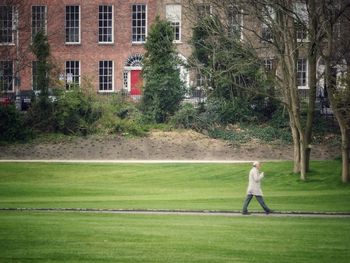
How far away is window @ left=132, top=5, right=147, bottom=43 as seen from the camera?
68875 mm

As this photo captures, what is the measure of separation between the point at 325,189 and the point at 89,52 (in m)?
33.1

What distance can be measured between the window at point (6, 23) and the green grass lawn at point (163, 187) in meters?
8.52

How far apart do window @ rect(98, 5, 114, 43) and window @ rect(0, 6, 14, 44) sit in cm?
925

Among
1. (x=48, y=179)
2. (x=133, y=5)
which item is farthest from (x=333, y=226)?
(x=133, y=5)

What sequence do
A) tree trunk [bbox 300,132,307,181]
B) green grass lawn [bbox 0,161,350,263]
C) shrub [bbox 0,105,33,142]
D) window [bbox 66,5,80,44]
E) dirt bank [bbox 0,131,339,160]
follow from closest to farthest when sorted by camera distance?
green grass lawn [bbox 0,161,350,263] < tree trunk [bbox 300,132,307,181] < dirt bank [bbox 0,131,339,160] < shrub [bbox 0,105,33,142] < window [bbox 66,5,80,44]

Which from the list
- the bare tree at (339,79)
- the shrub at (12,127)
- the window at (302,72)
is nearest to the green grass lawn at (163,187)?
the bare tree at (339,79)

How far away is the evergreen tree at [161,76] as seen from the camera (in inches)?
2169

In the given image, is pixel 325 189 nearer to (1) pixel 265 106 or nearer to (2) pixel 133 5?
(1) pixel 265 106

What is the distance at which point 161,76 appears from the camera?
55531 mm

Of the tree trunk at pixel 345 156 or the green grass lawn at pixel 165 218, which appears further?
the tree trunk at pixel 345 156

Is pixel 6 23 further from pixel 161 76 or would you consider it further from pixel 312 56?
pixel 312 56

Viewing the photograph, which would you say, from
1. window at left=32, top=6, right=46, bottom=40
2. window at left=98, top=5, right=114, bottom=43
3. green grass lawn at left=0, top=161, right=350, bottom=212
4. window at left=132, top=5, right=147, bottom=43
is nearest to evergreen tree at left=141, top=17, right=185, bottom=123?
window at left=32, top=6, right=46, bottom=40

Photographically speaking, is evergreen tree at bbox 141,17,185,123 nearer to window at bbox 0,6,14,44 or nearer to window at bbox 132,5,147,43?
window at bbox 0,6,14,44

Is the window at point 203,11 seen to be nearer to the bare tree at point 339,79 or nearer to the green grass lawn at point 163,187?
the bare tree at point 339,79
